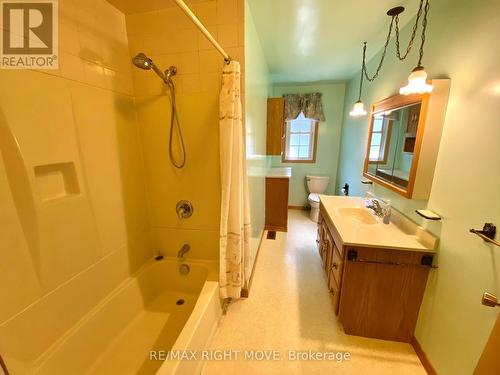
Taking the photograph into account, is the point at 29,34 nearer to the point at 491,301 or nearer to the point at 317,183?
the point at 491,301

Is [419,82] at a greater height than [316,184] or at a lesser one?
greater

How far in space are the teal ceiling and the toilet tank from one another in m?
1.85

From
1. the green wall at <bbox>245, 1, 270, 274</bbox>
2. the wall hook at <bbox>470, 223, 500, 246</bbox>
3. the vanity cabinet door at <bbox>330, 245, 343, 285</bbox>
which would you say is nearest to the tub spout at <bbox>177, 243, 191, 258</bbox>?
the green wall at <bbox>245, 1, 270, 274</bbox>

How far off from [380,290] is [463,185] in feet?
2.77

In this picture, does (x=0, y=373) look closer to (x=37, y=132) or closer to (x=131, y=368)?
(x=131, y=368)

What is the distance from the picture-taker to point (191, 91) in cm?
151

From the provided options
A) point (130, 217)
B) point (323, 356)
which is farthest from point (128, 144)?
point (323, 356)

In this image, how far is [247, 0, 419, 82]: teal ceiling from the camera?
1.54 m

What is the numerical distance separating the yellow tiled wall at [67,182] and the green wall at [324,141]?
303 centimetres

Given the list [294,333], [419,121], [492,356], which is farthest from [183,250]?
[419,121]

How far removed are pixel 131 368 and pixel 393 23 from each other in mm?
3254

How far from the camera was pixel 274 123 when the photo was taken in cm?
308

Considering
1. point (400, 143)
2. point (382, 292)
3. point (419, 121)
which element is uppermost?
point (419, 121)

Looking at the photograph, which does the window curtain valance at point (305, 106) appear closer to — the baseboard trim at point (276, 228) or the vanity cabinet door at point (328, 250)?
the baseboard trim at point (276, 228)
